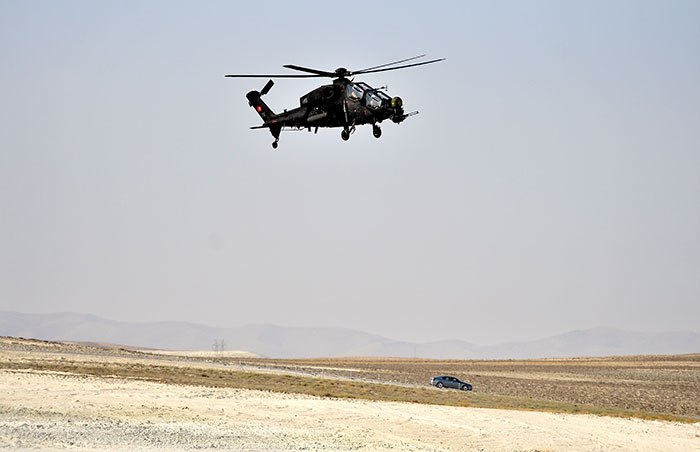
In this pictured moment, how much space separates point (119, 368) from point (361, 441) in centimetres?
2757

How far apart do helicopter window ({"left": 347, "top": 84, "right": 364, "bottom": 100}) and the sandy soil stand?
50.7ft

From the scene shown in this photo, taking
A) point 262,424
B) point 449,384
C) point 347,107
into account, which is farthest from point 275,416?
point 449,384

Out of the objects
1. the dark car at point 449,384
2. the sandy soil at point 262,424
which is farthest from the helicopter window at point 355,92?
the dark car at point 449,384

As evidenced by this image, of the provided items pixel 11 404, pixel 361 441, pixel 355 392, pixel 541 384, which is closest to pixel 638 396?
pixel 541 384

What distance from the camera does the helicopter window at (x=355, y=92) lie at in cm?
3994

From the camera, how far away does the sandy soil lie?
28172 millimetres

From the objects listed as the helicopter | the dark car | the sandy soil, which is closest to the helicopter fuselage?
the helicopter

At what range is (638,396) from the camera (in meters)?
62.2

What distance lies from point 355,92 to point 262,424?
17.0 metres

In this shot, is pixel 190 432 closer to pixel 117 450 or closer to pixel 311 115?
pixel 117 450

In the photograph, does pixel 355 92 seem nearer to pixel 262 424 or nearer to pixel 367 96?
pixel 367 96

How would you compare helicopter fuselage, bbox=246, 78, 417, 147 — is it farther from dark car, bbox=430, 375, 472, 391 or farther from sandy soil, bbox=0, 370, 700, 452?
dark car, bbox=430, 375, 472, 391

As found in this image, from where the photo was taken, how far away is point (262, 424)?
1302 inches

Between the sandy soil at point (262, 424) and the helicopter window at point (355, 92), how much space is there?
15467 millimetres
